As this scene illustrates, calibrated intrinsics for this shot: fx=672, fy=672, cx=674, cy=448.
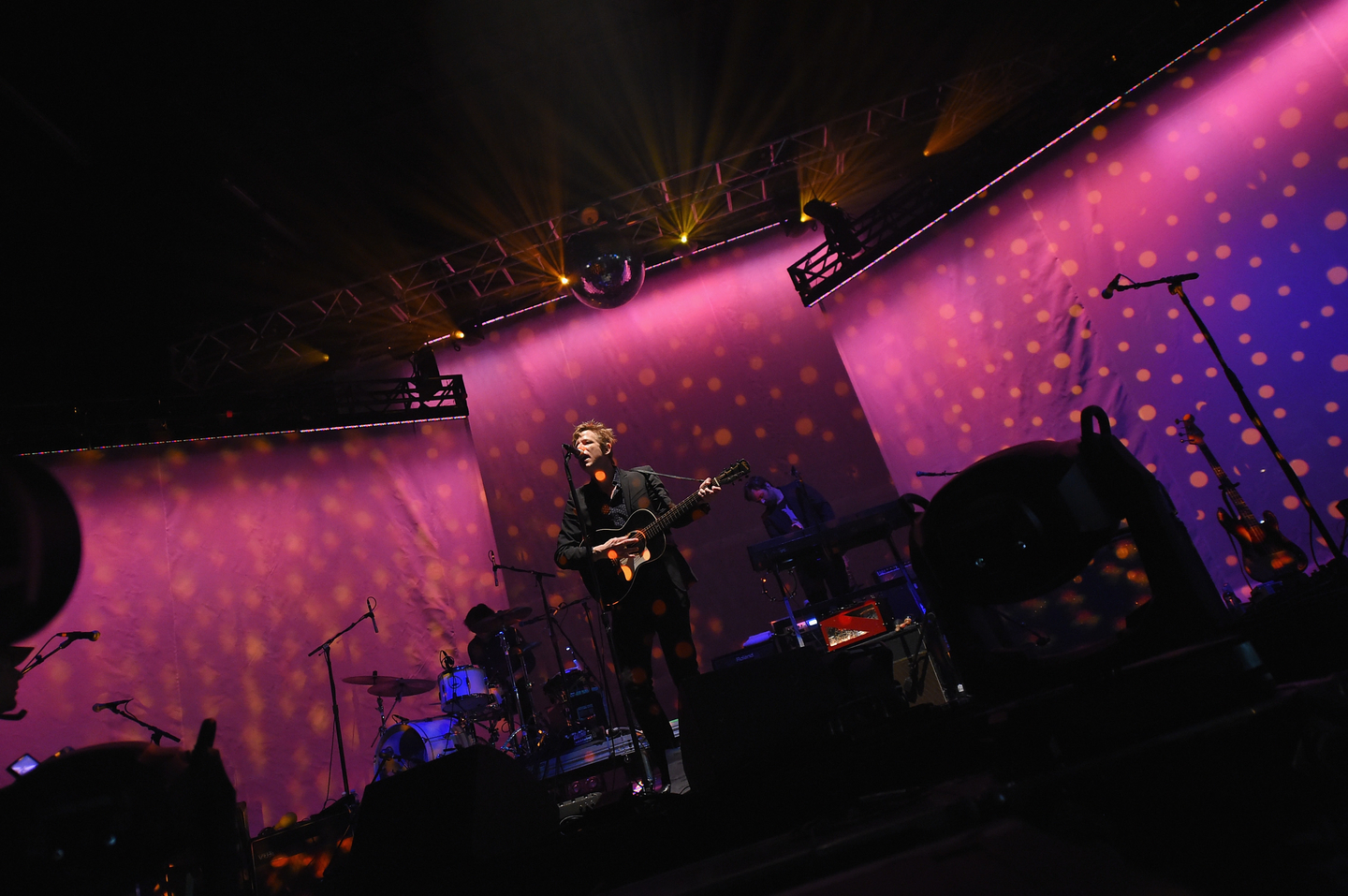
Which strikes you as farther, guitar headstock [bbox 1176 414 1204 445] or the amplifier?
guitar headstock [bbox 1176 414 1204 445]

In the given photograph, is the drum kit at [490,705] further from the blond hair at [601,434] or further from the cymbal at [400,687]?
the blond hair at [601,434]

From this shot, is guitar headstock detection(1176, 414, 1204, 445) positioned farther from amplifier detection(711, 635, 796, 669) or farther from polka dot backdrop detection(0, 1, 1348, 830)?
amplifier detection(711, 635, 796, 669)

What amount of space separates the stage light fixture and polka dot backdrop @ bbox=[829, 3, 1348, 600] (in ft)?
1.72

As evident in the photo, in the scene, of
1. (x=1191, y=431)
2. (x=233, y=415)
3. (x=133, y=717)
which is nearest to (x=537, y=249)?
(x=233, y=415)

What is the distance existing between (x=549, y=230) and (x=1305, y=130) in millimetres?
5646

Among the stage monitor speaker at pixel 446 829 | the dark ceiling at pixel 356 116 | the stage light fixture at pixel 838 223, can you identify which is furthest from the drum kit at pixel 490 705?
the stage light fixture at pixel 838 223

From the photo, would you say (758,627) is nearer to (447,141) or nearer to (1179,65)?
(447,141)

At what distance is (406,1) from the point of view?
4.09 metres

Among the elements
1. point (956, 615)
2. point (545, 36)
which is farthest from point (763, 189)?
point (956, 615)

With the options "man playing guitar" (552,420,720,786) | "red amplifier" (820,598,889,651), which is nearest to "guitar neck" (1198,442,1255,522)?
"red amplifier" (820,598,889,651)

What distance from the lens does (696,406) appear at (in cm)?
689

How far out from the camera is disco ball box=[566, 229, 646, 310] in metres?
5.21

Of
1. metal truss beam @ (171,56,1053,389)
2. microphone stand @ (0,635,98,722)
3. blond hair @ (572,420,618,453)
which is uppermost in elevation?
metal truss beam @ (171,56,1053,389)

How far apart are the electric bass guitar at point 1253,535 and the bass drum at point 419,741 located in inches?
228
